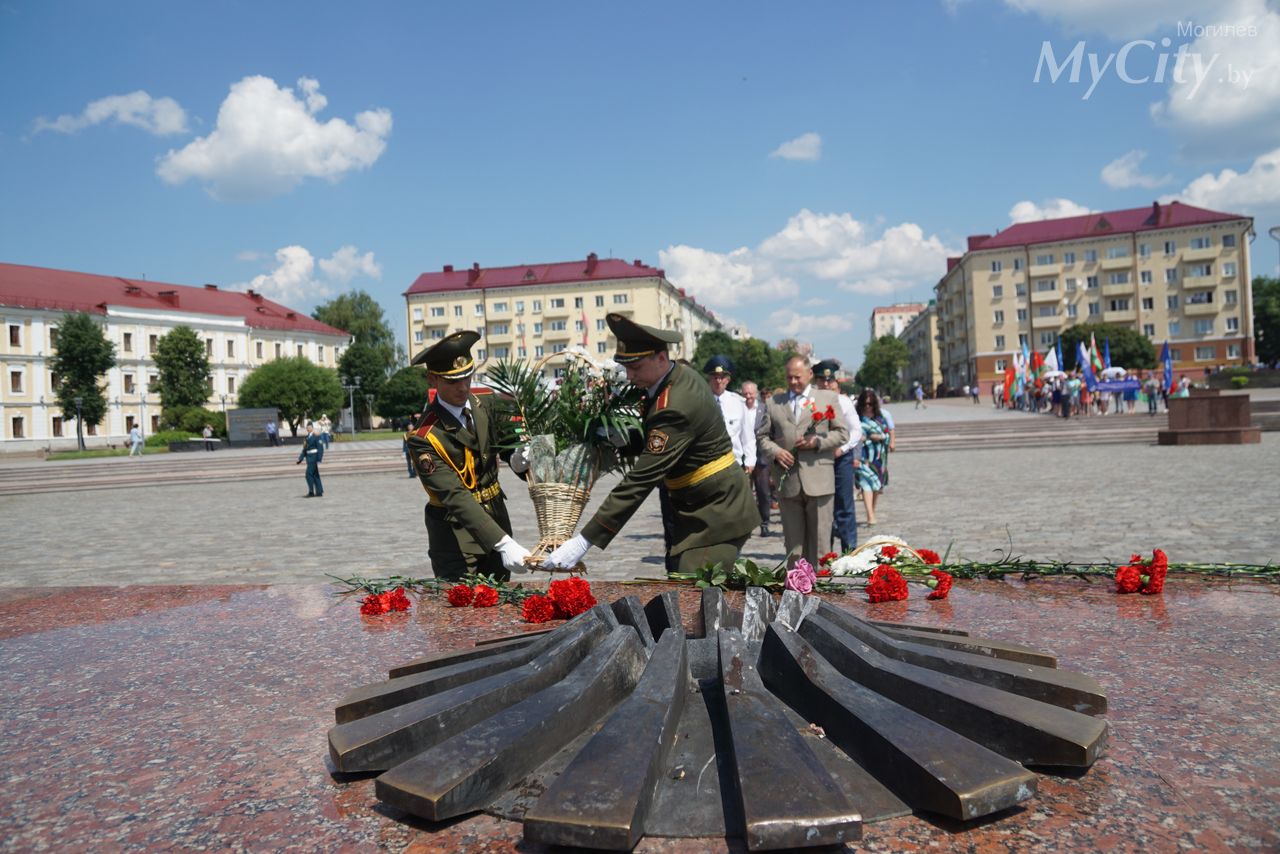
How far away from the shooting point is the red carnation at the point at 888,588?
3623mm

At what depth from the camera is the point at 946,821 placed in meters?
1.71

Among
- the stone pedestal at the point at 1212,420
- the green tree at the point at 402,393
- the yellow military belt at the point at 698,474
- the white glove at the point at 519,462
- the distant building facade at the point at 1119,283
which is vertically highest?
the distant building facade at the point at 1119,283

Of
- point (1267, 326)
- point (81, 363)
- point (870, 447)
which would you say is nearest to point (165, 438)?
point (81, 363)

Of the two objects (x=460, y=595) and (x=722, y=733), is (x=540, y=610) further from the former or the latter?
(x=722, y=733)

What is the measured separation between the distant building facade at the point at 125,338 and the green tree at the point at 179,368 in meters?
3.96

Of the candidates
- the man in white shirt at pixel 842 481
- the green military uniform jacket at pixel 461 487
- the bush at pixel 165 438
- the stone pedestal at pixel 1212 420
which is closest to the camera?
the green military uniform jacket at pixel 461 487

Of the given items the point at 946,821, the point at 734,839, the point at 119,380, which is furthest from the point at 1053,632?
the point at 119,380

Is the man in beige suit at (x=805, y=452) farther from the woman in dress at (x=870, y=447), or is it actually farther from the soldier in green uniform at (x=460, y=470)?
the woman in dress at (x=870, y=447)

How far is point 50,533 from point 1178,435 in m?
23.3

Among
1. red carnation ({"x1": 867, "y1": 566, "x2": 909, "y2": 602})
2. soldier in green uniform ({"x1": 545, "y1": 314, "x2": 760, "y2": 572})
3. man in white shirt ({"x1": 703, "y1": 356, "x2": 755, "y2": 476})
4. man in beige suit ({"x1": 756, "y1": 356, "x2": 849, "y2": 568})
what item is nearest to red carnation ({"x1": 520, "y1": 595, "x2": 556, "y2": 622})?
soldier in green uniform ({"x1": 545, "y1": 314, "x2": 760, "y2": 572})

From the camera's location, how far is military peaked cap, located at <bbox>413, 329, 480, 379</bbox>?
385cm

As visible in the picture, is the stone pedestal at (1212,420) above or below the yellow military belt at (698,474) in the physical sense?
below

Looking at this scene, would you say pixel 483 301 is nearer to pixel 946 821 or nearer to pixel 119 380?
pixel 119 380

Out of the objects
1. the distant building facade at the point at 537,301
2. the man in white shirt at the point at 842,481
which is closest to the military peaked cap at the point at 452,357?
the man in white shirt at the point at 842,481
